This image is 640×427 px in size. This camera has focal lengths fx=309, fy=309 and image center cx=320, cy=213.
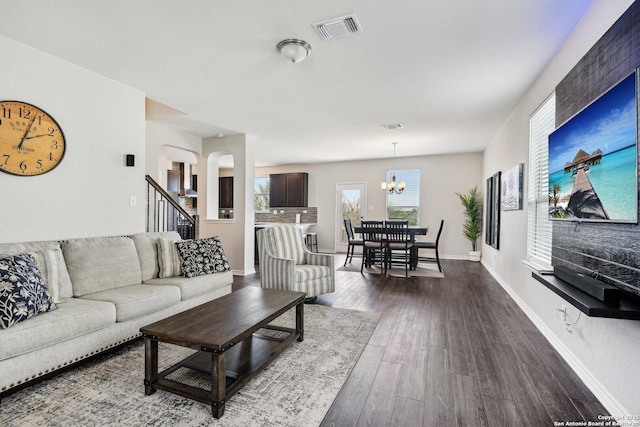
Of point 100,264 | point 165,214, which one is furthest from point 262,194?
point 100,264

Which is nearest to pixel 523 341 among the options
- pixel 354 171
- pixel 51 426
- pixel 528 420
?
pixel 528 420

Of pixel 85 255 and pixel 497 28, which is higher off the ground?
pixel 497 28

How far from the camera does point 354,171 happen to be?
8.46 m

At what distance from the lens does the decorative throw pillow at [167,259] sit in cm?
322

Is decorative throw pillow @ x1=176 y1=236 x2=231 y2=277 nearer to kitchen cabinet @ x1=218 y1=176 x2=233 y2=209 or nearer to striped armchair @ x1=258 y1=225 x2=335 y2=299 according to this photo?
striped armchair @ x1=258 y1=225 x2=335 y2=299

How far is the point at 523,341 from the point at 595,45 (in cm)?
231

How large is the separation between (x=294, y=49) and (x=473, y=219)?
608 centimetres

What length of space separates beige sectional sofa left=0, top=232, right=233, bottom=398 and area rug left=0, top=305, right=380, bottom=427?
0.14m

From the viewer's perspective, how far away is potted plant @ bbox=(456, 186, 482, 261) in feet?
23.2

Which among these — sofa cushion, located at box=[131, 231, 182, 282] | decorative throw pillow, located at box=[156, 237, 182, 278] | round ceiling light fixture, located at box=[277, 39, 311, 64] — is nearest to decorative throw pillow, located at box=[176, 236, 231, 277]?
decorative throw pillow, located at box=[156, 237, 182, 278]

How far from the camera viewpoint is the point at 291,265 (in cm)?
358

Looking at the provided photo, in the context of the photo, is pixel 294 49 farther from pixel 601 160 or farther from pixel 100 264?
pixel 100 264

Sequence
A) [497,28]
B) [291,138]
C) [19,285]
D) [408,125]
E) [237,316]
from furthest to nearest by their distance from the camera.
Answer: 1. [291,138]
2. [408,125]
3. [497,28]
4. [237,316]
5. [19,285]

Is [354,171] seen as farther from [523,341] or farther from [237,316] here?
[237,316]
